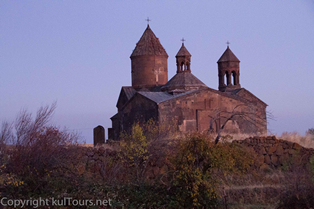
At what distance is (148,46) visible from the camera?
24594 millimetres

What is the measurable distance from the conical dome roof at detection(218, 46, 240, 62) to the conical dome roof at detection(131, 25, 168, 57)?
4.61 m

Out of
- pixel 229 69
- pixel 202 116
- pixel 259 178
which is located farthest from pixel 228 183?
pixel 229 69

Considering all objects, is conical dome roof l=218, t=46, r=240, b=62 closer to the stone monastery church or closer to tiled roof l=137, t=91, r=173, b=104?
the stone monastery church

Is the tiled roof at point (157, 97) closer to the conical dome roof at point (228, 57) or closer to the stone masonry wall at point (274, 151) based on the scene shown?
the stone masonry wall at point (274, 151)

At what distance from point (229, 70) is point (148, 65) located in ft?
20.0

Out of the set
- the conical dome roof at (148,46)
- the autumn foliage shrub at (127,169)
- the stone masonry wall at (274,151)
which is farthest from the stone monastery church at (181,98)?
the autumn foliage shrub at (127,169)

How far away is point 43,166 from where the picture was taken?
1031cm

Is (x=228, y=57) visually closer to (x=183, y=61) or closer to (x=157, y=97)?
(x=183, y=61)

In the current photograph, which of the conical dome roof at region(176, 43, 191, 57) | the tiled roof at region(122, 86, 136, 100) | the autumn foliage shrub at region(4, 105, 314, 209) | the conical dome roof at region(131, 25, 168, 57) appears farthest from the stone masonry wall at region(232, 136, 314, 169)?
the conical dome roof at region(131, 25, 168, 57)

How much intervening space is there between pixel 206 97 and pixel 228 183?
8562mm

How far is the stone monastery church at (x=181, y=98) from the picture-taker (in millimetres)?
17734

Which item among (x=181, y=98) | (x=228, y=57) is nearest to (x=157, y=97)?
(x=181, y=98)

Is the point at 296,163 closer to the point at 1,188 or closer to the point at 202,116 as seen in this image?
the point at 202,116

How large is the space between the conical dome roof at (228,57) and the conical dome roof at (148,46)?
4.61 m
